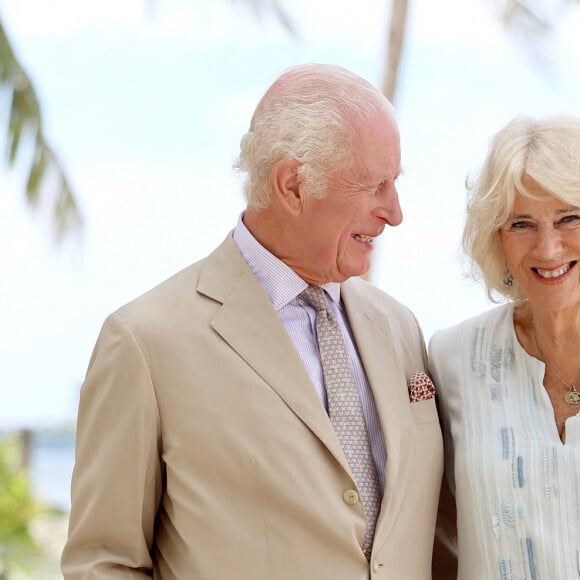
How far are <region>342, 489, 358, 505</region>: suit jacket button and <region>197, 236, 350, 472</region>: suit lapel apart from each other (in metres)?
0.06

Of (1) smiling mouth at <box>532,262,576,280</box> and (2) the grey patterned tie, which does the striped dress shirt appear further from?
(1) smiling mouth at <box>532,262,576,280</box>

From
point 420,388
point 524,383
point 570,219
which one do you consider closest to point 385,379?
point 420,388

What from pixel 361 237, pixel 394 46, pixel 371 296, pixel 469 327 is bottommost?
pixel 469 327

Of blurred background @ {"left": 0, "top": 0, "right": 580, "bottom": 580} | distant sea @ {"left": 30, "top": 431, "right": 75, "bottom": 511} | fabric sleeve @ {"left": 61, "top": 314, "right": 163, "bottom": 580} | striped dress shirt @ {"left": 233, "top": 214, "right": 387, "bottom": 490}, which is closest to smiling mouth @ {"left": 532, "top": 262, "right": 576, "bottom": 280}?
striped dress shirt @ {"left": 233, "top": 214, "right": 387, "bottom": 490}

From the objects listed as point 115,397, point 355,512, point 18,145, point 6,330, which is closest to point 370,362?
point 355,512

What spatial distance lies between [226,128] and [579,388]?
31.3 metres

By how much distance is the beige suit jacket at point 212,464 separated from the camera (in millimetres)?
2500

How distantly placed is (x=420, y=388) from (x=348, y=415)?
0.28m

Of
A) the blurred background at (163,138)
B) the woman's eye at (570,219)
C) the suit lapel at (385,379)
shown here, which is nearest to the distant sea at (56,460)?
the blurred background at (163,138)

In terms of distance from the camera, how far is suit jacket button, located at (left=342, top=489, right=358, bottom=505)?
2537 mm

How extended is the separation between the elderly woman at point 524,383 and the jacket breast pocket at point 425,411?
7 cm

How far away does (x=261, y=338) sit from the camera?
8.63 feet

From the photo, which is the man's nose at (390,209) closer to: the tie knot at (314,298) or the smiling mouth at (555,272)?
the tie knot at (314,298)

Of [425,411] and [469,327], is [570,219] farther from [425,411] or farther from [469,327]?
[425,411]
